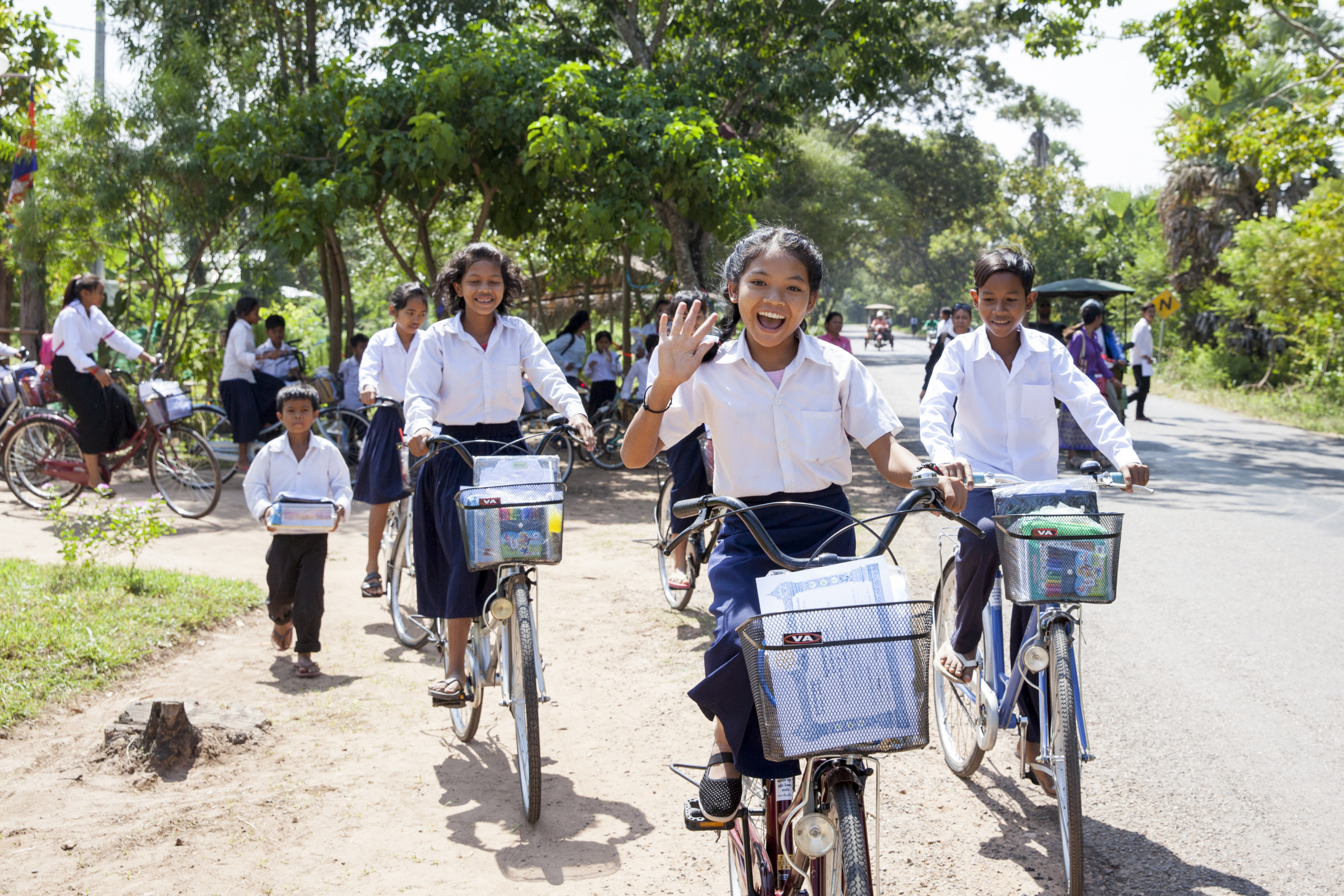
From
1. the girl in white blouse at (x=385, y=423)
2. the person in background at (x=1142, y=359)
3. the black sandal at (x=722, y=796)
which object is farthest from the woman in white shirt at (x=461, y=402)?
the person in background at (x=1142, y=359)

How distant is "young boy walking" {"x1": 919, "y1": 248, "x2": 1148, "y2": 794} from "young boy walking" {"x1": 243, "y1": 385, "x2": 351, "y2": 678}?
307cm

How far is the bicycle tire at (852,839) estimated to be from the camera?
7.45 feet

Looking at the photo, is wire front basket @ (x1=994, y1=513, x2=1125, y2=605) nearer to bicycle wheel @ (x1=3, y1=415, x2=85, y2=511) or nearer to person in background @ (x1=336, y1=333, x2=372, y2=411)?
bicycle wheel @ (x1=3, y1=415, x2=85, y2=511)

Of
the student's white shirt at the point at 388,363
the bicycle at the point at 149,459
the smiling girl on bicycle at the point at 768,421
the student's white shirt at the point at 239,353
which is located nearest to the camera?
the smiling girl on bicycle at the point at 768,421

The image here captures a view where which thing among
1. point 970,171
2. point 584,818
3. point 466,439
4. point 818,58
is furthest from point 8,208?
point 970,171

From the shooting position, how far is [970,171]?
35844mm

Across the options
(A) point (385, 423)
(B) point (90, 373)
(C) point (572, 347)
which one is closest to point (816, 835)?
(A) point (385, 423)

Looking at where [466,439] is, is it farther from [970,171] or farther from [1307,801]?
[970,171]

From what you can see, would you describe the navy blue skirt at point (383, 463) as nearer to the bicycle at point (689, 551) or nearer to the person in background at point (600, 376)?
the bicycle at point (689, 551)

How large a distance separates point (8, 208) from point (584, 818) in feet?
40.0

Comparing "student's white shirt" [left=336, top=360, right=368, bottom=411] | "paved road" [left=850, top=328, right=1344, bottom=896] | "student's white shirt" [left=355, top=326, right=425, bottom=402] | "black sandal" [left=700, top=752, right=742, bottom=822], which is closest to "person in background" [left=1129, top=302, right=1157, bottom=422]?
"paved road" [left=850, top=328, right=1344, bottom=896]

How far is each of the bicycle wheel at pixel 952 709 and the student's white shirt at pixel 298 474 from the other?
2953 millimetres

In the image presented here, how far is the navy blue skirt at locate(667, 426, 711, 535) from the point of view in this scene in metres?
6.52

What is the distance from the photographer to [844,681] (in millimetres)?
2174
